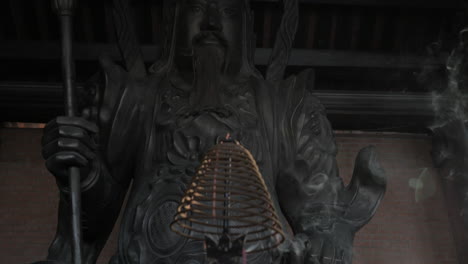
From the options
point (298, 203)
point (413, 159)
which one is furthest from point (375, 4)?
point (298, 203)

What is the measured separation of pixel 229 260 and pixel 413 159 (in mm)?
3161

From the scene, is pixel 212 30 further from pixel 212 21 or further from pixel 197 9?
pixel 197 9

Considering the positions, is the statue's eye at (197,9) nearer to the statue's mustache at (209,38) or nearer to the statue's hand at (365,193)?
the statue's mustache at (209,38)

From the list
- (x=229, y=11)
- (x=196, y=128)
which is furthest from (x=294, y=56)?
(x=196, y=128)

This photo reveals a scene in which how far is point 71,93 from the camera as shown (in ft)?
8.89

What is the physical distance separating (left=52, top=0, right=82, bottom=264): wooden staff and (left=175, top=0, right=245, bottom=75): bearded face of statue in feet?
2.01

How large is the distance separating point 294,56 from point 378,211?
1183 millimetres

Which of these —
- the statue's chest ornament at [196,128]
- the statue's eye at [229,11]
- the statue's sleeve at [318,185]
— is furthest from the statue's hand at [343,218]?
the statue's eye at [229,11]

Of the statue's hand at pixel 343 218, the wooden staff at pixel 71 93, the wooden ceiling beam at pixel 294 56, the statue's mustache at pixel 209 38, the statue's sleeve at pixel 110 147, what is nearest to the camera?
the wooden staff at pixel 71 93

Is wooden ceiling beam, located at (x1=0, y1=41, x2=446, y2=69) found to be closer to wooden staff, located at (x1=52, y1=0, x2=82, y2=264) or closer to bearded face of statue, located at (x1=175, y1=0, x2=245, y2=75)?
bearded face of statue, located at (x1=175, y1=0, x2=245, y2=75)

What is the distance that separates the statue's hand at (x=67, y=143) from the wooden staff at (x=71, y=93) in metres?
0.05

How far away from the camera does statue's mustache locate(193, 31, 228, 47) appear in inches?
125

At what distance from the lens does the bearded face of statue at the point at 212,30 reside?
10.5 ft

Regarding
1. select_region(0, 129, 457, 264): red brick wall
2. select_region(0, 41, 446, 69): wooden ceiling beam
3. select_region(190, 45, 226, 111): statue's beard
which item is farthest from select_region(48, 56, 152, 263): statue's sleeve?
select_region(0, 129, 457, 264): red brick wall
